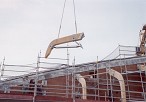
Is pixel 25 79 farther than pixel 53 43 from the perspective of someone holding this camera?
Yes

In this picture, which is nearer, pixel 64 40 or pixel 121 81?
pixel 121 81

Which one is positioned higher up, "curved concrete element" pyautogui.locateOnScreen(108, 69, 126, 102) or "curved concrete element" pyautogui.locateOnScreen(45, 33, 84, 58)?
"curved concrete element" pyautogui.locateOnScreen(45, 33, 84, 58)

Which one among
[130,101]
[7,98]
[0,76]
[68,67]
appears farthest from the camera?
[68,67]

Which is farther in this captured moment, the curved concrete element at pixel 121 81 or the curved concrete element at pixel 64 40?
the curved concrete element at pixel 64 40

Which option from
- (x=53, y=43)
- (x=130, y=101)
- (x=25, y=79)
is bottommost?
(x=130, y=101)

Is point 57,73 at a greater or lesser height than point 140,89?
greater

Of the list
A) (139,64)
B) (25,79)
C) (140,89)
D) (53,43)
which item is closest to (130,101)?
(140,89)

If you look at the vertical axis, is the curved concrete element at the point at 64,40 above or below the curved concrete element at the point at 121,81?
above

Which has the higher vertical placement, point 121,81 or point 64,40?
point 64,40

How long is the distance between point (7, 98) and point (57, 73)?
6195 mm

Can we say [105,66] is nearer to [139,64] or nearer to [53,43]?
[139,64]

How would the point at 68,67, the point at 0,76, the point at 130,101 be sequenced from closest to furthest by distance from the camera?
the point at 0,76
the point at 130,101
the point at 68,67

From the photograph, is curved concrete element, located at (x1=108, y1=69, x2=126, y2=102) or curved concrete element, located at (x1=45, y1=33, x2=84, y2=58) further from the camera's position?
curved concrete element, located at (x1=45, y1=33, x2=84, y2=58)

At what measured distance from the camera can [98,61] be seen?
16219mm
